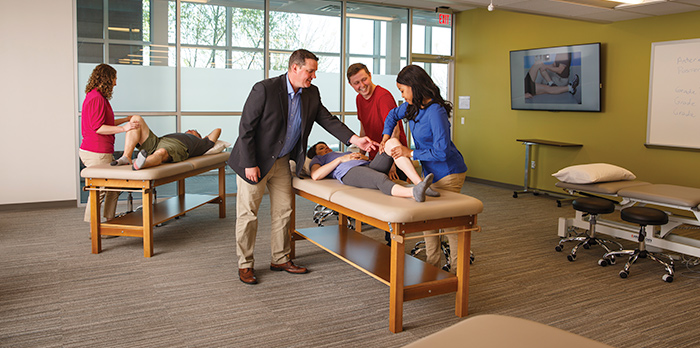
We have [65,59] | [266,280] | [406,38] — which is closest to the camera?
[266,280]

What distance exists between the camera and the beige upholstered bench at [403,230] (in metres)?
2.68

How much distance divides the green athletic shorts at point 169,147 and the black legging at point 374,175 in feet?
5.74

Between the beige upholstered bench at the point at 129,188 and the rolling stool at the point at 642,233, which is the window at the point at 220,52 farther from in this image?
the rolling stool at the point at 642,233

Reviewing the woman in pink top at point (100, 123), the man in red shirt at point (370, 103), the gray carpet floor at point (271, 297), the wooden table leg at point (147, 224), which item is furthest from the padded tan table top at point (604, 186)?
the woman in pink top at point (100, 123)

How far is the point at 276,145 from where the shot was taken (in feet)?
11.2

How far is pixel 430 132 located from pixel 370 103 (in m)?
1.07

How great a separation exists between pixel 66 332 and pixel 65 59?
388 centimetres

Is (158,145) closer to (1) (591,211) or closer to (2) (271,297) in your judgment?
(2) (271,297)

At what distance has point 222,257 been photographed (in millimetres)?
3984

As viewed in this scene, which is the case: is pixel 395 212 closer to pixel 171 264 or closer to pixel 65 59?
pixel 171 264

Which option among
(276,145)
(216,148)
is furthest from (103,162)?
(276,145)

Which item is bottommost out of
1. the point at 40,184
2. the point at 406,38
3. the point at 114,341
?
the point at 114,341

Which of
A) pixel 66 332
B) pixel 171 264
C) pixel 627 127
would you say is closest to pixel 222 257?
pixel 171 264

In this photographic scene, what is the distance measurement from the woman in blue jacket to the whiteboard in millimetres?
3336
